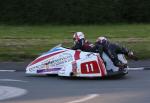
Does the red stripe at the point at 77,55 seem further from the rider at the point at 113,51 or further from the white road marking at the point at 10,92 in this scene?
the white road marking at the point at 10,92

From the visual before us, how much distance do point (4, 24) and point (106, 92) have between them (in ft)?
77.5

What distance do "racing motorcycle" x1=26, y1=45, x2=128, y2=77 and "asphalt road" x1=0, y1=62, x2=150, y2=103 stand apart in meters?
0.21

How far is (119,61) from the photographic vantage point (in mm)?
19172

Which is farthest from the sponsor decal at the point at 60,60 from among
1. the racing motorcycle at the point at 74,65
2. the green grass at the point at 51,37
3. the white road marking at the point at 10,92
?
the green grass at the point at 51,37

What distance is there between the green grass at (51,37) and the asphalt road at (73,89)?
178 inches

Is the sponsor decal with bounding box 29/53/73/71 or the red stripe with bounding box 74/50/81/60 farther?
the sponsor decal with bounding box 29/53/73/71

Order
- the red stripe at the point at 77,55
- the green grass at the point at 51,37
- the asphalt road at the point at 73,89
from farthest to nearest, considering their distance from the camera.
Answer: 1. the green grass at the point at 51,37
2. the red stripe at the point at 77,55
3. the asphalt road at the point at 73,89

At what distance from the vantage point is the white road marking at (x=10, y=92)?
49.2 feet

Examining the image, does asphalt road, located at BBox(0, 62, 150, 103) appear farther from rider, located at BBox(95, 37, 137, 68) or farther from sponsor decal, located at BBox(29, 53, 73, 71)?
rider, located at BBox(95, 37, 137, 68)

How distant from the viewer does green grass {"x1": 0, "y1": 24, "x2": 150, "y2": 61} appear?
25.0m
